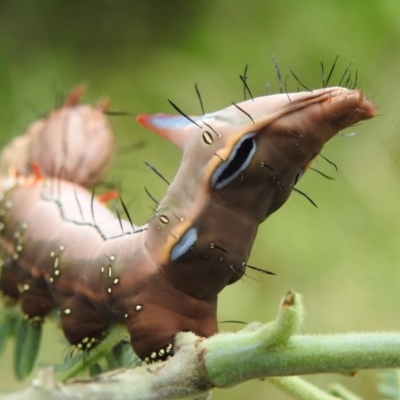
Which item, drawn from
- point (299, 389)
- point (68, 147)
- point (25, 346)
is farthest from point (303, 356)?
point (68, 147)

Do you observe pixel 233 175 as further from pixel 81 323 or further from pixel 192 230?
pixel 81 323

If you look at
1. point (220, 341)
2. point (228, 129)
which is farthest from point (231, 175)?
point (220, 341)

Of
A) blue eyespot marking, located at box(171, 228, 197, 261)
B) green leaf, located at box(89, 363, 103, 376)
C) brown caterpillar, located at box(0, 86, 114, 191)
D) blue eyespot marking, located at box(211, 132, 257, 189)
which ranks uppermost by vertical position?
brown caterpillar, located at box(0, 86, 114, 191)

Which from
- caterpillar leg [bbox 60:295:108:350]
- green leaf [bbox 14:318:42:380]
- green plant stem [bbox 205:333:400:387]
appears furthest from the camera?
green leaf [bbox 14:318:42:380]

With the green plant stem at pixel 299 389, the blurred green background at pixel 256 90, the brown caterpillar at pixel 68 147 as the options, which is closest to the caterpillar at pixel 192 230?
the green plant stem at pixel 299 389

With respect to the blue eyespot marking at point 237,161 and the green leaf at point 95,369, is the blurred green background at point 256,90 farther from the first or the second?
the blue eyespot marking at point 237,161

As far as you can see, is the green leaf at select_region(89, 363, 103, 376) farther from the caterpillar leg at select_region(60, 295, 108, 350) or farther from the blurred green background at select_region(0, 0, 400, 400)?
the blurred green background at select_region(0, 0, 400, 400)

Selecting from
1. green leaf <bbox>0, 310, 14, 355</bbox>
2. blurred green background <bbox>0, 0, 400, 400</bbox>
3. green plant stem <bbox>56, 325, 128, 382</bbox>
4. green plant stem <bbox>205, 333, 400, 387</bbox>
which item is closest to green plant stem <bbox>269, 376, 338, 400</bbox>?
green plant stem <bbox>205, 333, 400, 387</bbox>

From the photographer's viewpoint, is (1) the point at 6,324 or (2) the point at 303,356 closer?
(2) the point at 303,356
